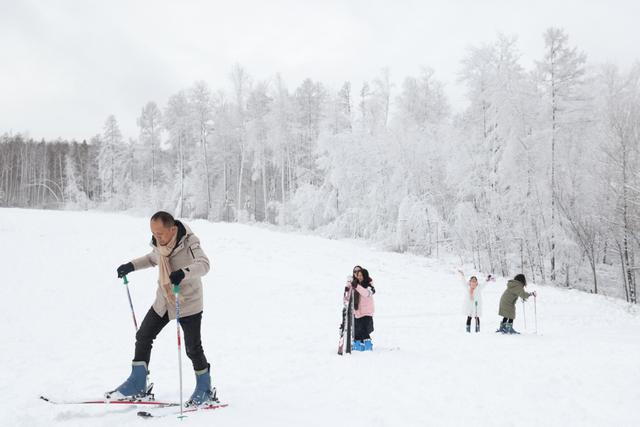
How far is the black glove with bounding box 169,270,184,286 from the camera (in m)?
4.04

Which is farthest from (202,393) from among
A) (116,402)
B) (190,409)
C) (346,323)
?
(346,323)

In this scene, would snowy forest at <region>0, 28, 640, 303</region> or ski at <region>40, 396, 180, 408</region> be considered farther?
snowy forest at <region>0, 28, 640, 303</region>

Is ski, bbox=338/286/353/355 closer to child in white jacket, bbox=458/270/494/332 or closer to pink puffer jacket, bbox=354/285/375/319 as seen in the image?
pink puffer jacket, bbox=354/285/375/319

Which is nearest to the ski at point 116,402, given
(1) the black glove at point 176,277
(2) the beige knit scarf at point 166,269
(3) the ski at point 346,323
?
(2) the beige knit scarf at point 166,269

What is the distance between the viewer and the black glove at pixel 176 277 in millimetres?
4043

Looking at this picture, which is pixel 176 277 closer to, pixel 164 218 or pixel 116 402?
pixel 164 218

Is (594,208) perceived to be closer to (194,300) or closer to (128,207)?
(194,300)

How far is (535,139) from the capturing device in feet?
73.5

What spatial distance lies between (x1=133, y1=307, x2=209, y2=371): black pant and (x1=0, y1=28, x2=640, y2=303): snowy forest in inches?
693

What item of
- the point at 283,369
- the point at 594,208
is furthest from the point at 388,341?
the point at 594,208

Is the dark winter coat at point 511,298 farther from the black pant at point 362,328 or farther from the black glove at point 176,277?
the black glove at point 176,277

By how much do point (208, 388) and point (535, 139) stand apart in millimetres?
22164

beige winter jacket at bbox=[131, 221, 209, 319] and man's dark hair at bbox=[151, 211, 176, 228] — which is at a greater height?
man's dark hair at bbox=[151, 211, 176, 228]

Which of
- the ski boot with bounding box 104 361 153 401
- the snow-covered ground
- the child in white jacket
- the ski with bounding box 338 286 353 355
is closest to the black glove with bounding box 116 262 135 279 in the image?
the ski boot with bounding box 104 361 153 401
